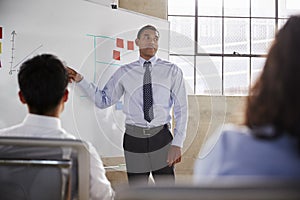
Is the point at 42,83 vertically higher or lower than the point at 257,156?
higher

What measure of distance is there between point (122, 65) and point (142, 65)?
0.83ft

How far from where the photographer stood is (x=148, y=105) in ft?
11.4

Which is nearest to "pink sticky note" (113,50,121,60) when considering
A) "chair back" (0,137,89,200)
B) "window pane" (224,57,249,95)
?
"window pane" (224,57,249,95)

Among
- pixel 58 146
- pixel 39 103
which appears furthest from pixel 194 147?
pixel 58 146

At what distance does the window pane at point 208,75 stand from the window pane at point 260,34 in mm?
373

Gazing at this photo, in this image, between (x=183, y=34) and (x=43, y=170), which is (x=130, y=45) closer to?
(x=183, y=34)

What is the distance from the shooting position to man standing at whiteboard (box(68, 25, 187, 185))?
3344 mm

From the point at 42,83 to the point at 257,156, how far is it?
1.09 metres

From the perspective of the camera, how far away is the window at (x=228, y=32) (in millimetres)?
4953

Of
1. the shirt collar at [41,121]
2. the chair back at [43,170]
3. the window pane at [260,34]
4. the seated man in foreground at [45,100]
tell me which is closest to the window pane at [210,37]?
the window pane at [260,34]

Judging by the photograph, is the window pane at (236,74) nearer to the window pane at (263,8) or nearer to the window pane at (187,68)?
the window pane at (187,68)

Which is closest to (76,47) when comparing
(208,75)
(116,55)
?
(116,55)

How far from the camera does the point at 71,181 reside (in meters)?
1.50

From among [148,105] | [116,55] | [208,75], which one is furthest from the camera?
[208,75]
